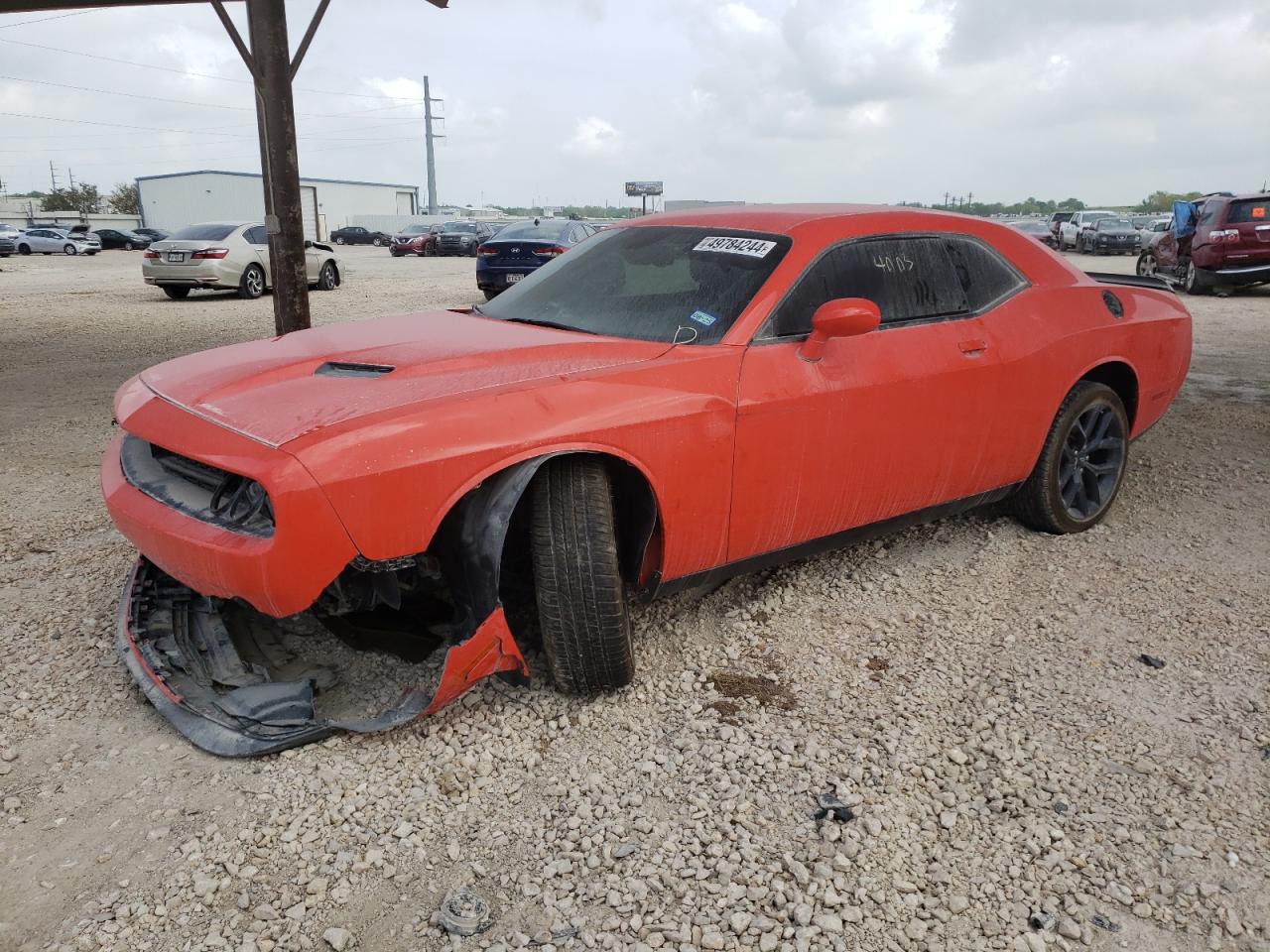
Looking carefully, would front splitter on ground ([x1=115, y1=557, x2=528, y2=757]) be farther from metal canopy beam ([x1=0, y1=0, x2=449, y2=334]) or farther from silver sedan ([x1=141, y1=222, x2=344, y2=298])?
silver sedan ([x1=141, y1=222, x2=344, y2=298])

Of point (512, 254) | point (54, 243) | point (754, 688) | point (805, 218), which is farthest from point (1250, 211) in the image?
point (54, 243)

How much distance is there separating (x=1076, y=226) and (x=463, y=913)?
105ft

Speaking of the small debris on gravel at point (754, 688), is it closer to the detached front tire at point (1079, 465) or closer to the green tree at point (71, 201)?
the detached front tire at point (1079, 465)

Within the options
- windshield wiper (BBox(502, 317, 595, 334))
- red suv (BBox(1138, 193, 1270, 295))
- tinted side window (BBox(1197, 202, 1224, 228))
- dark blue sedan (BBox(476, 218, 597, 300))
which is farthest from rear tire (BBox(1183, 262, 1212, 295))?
windshield wiper (BBox(502, 317, 595, 334))

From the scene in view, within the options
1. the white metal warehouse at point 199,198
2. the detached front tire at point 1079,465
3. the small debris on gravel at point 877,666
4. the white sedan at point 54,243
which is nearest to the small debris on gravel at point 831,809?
the small debris on gravel at point 877,666

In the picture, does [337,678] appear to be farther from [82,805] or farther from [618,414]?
[618,414]

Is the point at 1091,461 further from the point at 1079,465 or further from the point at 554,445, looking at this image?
the point at 554,445

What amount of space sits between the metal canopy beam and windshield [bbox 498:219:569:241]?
6579 mm

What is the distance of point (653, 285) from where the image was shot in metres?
3.46

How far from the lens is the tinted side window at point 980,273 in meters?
3.79

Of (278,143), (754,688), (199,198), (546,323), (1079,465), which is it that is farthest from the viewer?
(199,198)

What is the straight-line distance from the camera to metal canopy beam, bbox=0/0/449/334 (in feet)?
24.1

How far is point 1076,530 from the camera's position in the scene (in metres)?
4.37

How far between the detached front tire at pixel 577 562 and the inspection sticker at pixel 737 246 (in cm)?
108
